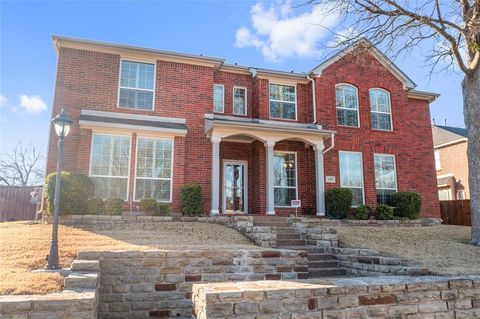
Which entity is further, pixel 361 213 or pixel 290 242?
pixel 361 213

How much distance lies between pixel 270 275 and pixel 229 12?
7390 mm

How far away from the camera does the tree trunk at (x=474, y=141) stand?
31.0 ft

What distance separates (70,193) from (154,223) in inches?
101

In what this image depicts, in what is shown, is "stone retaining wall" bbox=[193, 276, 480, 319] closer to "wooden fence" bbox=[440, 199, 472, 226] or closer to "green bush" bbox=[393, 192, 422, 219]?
"green bush" bbox=[393, 192, 422, 219]

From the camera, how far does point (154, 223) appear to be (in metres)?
10.2

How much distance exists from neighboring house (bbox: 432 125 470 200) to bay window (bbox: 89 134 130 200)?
22.3 m

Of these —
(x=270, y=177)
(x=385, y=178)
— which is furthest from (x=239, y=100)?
(x=385, y=178)

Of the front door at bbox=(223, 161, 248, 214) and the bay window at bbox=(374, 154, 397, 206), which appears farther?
the bay window at bbox=(374, 154, 397, 206)

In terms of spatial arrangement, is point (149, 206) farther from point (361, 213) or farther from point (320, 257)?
point (361, 213)

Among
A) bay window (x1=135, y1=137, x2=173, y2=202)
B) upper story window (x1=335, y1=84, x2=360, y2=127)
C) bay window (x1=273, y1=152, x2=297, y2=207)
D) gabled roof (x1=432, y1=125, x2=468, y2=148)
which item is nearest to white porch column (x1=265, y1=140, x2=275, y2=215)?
bay window (x1=273, y1=152, x2=297, y2=207)

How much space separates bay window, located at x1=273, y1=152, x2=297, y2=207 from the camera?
13.8m

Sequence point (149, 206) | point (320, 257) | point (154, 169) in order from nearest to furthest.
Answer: point (320, 257), point (149, 206), point (154, 169)

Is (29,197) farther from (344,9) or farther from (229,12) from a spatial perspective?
(344,9)

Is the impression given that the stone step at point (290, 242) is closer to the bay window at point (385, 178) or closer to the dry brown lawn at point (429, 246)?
the dry brown lawn at point (429, 246)
